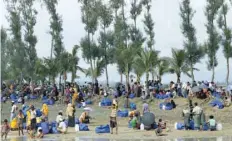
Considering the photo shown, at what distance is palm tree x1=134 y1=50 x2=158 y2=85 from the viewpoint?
118 ft

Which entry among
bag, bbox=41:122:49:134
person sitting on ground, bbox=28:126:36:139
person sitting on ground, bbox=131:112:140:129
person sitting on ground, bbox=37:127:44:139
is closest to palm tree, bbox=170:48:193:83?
person sitting on ground, bbox=131:112:140:129

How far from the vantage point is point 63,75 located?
153 ft

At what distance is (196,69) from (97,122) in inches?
743

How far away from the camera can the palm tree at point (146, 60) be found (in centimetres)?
3584

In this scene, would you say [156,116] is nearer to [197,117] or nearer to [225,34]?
[197,117]

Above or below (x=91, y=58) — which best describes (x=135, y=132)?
below

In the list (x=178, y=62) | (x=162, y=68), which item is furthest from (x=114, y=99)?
(x=162, y=68)

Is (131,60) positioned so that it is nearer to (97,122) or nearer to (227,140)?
(97,122)

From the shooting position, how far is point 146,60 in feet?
118

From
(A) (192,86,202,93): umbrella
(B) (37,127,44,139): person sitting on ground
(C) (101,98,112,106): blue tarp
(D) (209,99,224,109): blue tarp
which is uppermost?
(A) (192,86,202,93): umbrella

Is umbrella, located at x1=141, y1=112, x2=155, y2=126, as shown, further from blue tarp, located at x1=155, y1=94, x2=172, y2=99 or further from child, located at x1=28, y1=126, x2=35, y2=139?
blue tarp, located at x1=155, y1=94, x2=172, y2=99

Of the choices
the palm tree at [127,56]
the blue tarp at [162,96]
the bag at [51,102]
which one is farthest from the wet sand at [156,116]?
the palm tree at [127,56]

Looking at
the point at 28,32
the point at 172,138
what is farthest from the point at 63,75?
the point at 172,138

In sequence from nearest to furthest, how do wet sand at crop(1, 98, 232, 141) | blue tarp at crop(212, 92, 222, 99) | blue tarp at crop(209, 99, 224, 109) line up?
1. wet sand at crop(1, 98, 232, 141)
2. blue tarp at crop(209, 99, 224, 109)
3. blue tarp at crop(212, 92, 222, 99)
